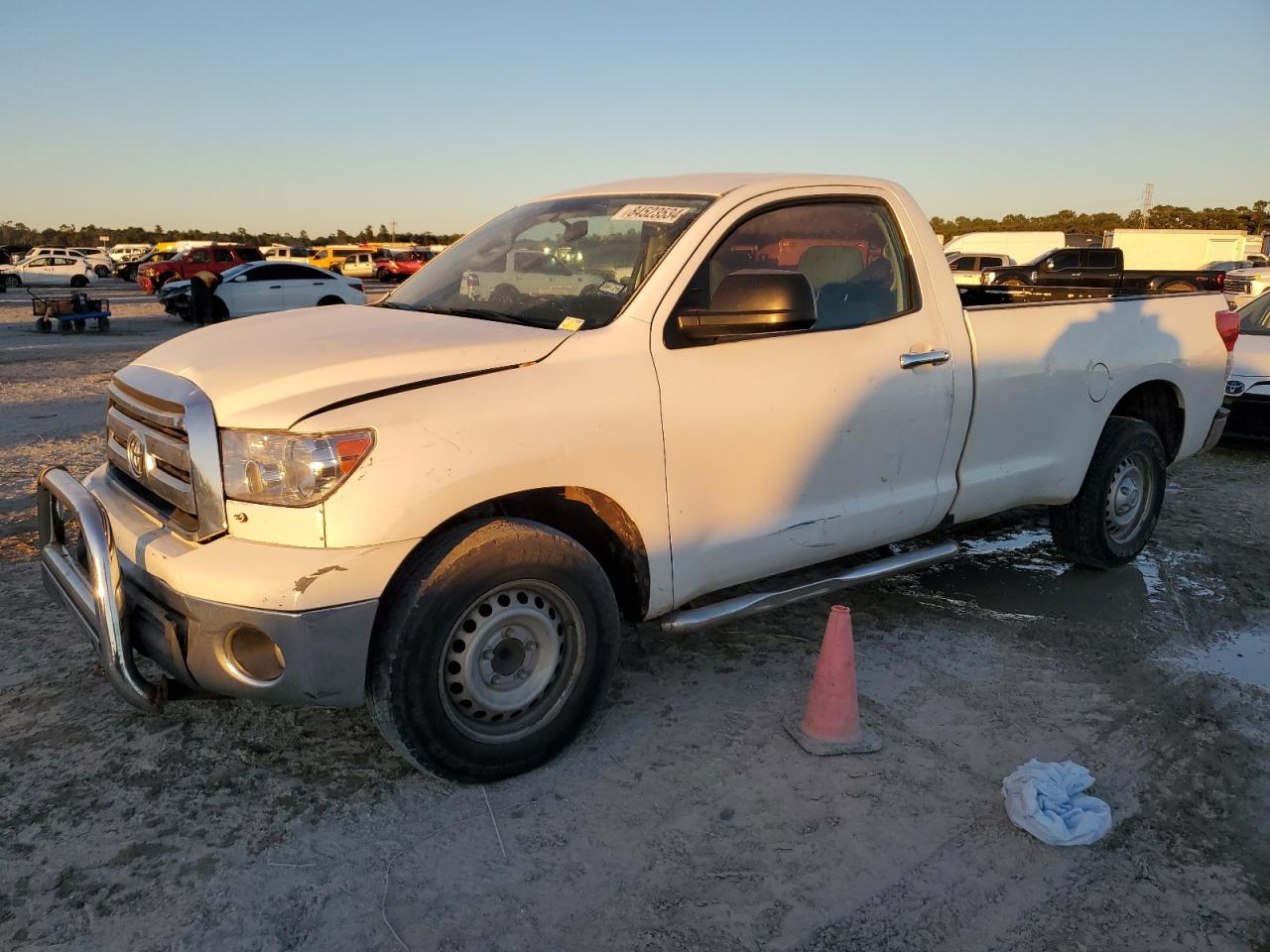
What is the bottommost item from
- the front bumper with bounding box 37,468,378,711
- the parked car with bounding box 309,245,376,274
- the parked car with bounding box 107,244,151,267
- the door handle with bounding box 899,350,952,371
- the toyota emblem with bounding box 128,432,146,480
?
the front bumper with bounding box 37,468,378,711

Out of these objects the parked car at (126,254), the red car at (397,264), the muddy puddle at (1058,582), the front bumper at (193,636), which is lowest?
the muddy puddle at (1058,582)

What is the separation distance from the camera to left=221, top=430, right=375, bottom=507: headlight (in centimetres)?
255

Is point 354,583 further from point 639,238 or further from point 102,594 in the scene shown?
point 639,238

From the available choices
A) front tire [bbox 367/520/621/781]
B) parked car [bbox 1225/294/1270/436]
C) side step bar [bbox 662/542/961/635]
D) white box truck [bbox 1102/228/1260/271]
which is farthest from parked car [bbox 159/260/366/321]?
white box truck [bbox 1102/228/1260/271]

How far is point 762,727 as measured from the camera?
340 cm

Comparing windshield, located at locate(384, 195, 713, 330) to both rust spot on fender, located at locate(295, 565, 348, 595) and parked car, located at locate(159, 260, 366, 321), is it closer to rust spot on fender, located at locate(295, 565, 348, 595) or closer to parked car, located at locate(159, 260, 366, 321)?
rust spot on fender, located at locate(295, 565, 348, 595)

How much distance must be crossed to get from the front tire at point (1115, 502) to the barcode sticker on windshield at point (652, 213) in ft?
8.93

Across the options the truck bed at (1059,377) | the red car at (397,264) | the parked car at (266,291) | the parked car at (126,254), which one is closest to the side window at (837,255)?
the truck bed at (1059,377)

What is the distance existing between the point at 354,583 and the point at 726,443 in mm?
1359

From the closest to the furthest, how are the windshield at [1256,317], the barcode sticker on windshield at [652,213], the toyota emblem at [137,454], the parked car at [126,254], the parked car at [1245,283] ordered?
the toyota emblem at [137,454] < the barcode sticker on windshield at [652,213] < the windshield at [1256,317] < the parked car at [1245,283] < the parked car at [126,254]

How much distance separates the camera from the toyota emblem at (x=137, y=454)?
3.00m

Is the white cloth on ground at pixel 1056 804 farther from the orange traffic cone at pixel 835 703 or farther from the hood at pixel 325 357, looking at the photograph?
the hood at pixel 325 357

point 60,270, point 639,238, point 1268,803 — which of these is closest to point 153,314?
point 60,270

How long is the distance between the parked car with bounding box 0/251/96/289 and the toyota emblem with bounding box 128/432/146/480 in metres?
40.3
